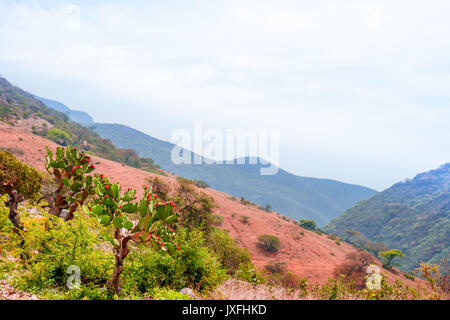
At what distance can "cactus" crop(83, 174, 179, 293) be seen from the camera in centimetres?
468

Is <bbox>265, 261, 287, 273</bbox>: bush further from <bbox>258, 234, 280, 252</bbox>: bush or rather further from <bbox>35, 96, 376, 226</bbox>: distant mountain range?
<bbox>35, 96, 376, 226</bbox>: distant mountain range

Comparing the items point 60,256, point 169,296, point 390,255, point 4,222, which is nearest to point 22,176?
point 4,222

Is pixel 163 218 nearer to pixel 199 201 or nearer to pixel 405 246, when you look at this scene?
pixel 199 201

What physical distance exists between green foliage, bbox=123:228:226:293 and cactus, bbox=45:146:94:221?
1.94 metres

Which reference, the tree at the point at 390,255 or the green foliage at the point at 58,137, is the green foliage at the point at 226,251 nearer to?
the tree at the point at 390,255

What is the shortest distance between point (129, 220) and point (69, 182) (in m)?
2.72

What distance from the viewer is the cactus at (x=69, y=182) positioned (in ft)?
Result: 20.9

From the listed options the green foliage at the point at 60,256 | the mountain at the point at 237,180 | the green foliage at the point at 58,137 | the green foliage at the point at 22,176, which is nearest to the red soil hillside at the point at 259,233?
the green foliage at the point at 58,137

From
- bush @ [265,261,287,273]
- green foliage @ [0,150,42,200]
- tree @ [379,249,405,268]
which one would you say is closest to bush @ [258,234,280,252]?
bush @ [265,261,287,273]

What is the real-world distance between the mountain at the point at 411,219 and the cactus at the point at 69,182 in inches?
2387

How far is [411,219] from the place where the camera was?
73.0 meters
